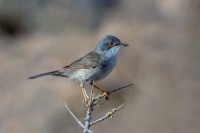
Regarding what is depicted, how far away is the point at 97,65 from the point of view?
802 cm

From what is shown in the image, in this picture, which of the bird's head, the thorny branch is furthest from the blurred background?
the thorny branch

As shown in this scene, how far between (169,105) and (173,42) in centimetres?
352

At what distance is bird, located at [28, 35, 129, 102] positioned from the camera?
7977 millimetres

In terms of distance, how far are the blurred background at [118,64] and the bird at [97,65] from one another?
202 inches

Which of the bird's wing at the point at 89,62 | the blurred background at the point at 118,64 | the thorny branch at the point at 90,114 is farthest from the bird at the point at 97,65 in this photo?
the blurred background at the point at 118,64

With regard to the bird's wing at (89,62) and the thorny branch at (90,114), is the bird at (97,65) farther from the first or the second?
the thorny branch at (90,114)

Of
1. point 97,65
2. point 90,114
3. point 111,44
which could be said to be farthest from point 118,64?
point 90,114

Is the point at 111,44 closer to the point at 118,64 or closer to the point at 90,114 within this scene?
the point at 90,114

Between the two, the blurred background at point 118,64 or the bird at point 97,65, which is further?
the blurred background at point 118,64

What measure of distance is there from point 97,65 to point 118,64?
28.3 feet

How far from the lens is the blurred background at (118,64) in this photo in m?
14.6

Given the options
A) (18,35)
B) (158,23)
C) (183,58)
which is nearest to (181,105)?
→ (183,58)

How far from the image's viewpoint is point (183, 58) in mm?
16844

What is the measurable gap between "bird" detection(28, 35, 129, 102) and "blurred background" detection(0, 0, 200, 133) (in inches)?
202
